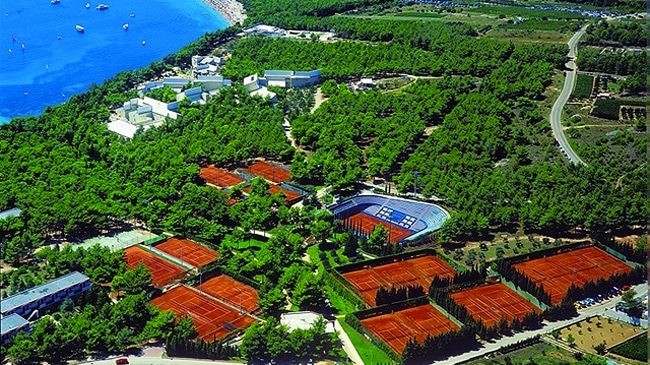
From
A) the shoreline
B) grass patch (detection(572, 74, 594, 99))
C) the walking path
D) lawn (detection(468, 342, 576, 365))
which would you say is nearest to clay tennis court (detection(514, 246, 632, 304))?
lawn (detection(468, 342, 576, 365))

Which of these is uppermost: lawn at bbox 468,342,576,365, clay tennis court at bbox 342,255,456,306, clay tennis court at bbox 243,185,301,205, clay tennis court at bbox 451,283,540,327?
lawn at bbox 468,342,576,365

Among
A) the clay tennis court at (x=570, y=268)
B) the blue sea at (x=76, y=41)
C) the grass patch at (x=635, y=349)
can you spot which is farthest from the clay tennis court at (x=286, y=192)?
the blue sea at (x=76, y=41)

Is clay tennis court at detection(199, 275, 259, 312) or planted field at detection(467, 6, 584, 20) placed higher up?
planted field at detection(467, 6, 584, 20)

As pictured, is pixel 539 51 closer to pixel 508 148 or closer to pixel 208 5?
pixel 508 148

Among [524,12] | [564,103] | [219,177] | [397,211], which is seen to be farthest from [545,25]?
[219,177]

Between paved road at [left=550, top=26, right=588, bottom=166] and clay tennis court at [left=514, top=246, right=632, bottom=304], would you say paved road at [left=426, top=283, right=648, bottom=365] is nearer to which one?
clay tennis court at [left=514, top=246, right=632, bottom=304]

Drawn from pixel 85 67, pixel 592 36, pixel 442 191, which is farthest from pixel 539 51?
pixel 85 67
